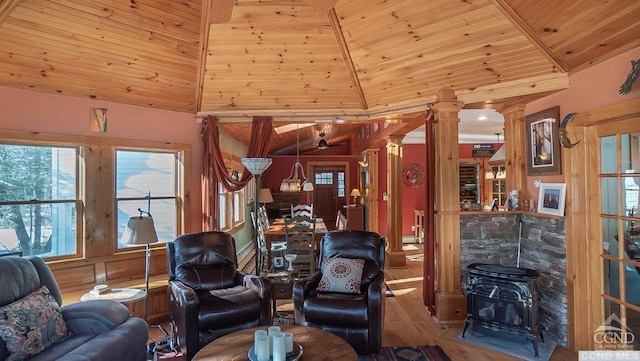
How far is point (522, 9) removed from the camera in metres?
2.63

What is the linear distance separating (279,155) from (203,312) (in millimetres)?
8501

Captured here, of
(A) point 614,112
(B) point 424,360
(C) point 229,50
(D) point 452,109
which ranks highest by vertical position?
(C) point 229,50

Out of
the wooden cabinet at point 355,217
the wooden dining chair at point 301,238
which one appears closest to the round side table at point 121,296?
the wooden dining chair at point 301,238

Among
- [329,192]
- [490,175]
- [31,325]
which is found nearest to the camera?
[31,325]

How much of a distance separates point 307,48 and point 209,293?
8.69 ft

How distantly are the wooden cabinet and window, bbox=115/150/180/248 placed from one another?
561 centimetres

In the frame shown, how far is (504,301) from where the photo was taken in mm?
3154

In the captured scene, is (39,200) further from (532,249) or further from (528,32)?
(532,249)

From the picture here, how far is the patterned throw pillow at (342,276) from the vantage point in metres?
3.29

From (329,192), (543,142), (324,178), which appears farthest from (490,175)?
(543,142)

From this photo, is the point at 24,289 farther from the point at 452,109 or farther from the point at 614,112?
the point at 614,112

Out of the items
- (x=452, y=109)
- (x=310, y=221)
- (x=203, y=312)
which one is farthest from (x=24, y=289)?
(x=452, y=109)

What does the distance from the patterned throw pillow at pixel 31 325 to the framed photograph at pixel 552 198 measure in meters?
4.18

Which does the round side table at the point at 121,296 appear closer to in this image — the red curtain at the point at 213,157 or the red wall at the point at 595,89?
the red curtain at the point at 213,157
